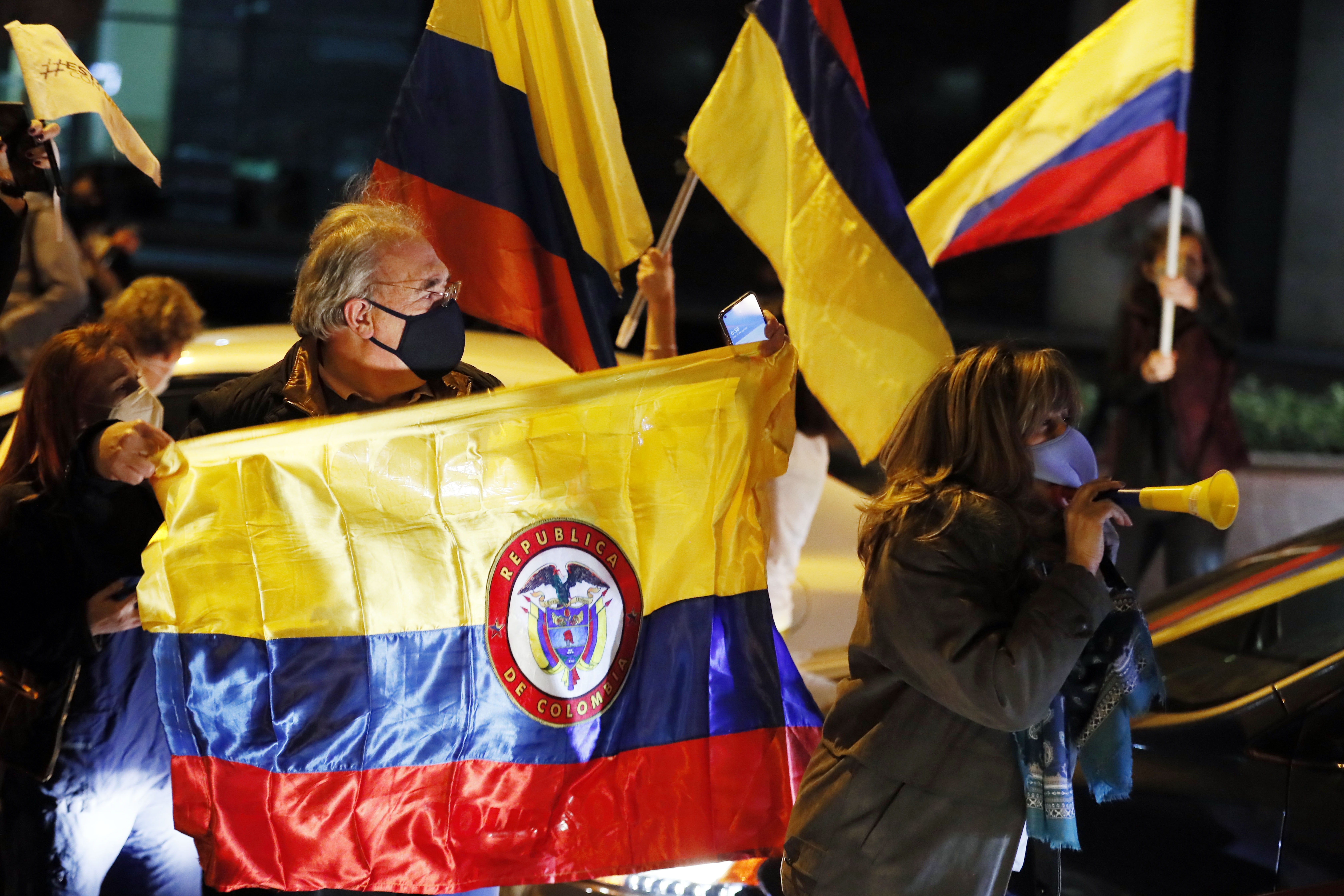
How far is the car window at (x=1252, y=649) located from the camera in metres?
3.52

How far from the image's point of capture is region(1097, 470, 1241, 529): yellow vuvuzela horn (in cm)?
230

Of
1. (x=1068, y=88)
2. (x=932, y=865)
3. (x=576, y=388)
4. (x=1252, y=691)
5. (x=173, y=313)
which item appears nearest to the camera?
(x=932, y=865)

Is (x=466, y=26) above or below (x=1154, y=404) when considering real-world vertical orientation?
above

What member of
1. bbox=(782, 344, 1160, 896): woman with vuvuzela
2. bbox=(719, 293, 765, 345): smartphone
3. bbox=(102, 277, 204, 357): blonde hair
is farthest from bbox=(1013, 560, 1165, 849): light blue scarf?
bbox=(102, 277, 204, 357): blonde hair

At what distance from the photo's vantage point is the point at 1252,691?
3.34 meters

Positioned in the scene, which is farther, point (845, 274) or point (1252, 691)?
point (845, 274)

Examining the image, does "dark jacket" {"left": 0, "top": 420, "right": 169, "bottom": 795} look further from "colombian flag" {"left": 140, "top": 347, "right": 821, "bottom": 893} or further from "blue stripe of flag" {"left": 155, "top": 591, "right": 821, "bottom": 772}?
"blue stripe of flag" {"left": 155, "top": 591, "right": 821, "bottom": 772}

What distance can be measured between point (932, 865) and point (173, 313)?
8.70ft

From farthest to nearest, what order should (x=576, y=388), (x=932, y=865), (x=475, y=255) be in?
(x=475, y=255) → (x=576, y=388) → (x=932, y=865)

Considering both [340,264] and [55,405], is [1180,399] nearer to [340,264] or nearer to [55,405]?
[340,264]

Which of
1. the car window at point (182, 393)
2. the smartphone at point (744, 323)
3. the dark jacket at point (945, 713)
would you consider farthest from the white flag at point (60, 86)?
the dark jacket at point (945, 713)

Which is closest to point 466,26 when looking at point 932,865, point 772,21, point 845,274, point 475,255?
point 475,255

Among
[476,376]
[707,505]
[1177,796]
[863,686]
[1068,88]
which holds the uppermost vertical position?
[1068,88]

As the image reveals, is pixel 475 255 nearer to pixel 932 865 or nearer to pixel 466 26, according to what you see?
pixel 466 26
